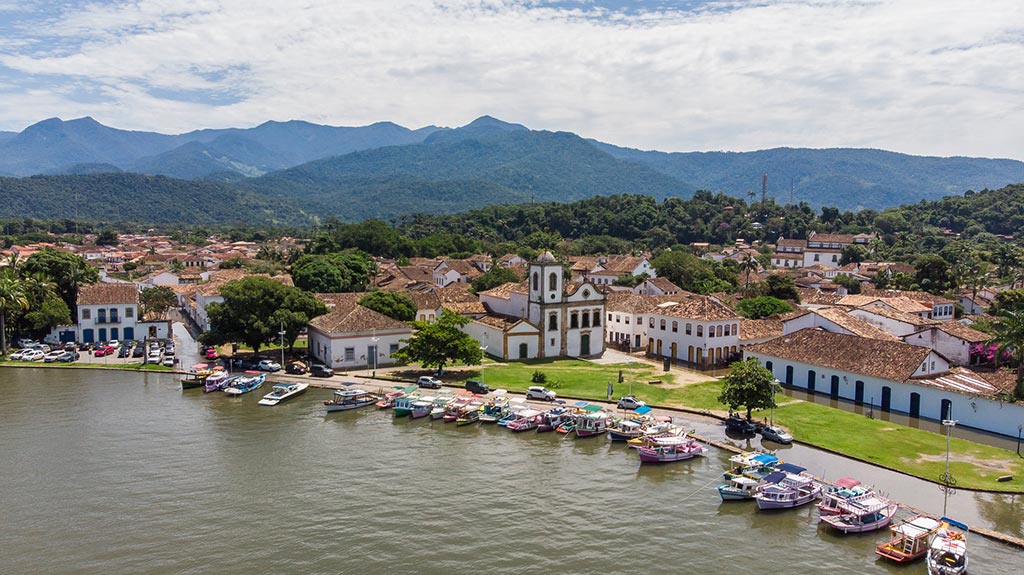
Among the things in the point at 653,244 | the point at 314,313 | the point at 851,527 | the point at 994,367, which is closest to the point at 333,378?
the point at 314,313

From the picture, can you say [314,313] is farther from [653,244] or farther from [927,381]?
[653,244]

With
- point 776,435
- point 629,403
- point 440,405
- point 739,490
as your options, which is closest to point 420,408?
point 440,405

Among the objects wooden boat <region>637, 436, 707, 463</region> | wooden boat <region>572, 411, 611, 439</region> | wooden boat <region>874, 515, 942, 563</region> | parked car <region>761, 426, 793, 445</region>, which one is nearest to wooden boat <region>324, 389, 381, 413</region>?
wooden boat <region>572, 411, 611, 439</region>

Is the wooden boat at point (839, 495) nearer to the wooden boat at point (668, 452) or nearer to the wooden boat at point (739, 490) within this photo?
the wooden boat at point (739, 490)

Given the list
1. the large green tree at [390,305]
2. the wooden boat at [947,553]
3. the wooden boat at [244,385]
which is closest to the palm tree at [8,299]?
the wooden boat at [244,385]

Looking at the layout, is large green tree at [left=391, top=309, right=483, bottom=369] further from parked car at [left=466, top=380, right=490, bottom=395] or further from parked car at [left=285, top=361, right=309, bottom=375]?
parked car at [left=285, top=361, right=309, bottom=375]

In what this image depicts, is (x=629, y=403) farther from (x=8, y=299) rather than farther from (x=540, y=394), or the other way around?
(x=8, y=299)
